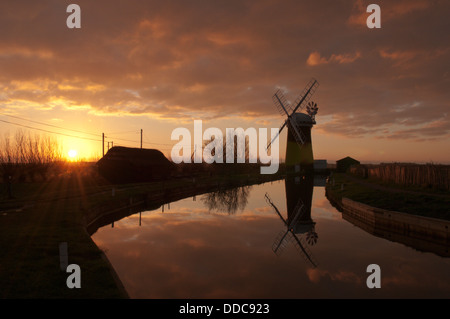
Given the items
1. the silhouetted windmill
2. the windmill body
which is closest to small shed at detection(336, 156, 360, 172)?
the windmill body

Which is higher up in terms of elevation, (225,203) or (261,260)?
(225,203)

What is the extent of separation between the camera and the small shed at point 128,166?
46531 millimetres

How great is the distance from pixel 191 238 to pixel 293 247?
20.4ft

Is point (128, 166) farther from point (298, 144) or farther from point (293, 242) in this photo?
point (298, 144)

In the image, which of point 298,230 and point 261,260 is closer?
point 261,260

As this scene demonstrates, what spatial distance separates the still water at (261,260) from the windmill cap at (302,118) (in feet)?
154

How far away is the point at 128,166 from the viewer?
4684cm

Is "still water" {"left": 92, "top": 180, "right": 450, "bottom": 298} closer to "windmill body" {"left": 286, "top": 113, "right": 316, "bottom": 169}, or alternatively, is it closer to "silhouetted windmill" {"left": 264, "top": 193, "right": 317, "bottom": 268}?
"silhouetted windmill" {"left": 264, "top": 193, "right": 317, "bottom": 268}

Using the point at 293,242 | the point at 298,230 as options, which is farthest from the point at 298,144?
the point at 293,242

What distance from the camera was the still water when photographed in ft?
35.8

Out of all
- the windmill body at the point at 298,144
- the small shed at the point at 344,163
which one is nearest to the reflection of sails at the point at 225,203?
Answer: the windmill body at the point at 298,144

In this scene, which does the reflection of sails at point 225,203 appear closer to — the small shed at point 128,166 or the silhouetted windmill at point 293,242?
the silhouetted windmill at point 293,242

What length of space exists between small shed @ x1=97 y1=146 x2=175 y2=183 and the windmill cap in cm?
3400

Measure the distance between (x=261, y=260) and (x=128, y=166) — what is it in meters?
36.7
